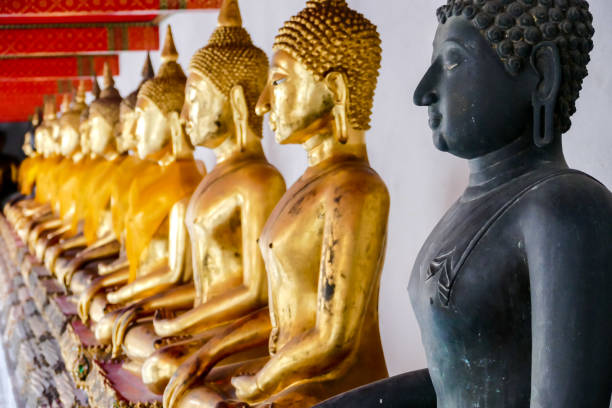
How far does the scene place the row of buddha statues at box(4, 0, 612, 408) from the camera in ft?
3.82

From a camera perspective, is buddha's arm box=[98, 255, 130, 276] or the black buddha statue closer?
the black buddha statue

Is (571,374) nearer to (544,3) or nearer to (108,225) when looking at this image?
(544,3)

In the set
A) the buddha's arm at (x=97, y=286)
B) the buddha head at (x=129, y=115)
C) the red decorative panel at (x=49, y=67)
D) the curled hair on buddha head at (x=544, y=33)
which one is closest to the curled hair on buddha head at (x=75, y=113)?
the red decorative panel at (x=49, y=67)

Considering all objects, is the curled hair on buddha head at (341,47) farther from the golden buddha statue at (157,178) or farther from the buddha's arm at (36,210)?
the buddha's arm at (36,210)

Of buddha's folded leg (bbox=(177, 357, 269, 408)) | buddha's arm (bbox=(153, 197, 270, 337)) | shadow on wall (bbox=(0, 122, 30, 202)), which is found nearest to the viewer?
buddha's folded leg (bbox=(177, 357, 269, 408))

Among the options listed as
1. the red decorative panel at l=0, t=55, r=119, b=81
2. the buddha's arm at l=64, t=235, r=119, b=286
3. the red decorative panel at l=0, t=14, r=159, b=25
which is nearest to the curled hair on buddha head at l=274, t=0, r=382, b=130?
the buddha's arm at l=64, t=235, r=119, b=286

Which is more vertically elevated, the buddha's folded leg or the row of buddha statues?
the row of buddha statues

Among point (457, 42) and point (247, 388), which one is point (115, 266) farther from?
point (457, 42)

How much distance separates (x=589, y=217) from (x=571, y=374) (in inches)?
7.8

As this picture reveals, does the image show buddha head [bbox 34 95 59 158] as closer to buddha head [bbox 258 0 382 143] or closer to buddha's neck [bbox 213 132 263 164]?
buddha's neck [bbox 213 132 263 164]

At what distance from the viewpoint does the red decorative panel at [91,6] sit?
3547 millimetres

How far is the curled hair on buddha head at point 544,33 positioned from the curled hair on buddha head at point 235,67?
5.51 feet

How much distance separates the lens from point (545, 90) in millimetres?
1235

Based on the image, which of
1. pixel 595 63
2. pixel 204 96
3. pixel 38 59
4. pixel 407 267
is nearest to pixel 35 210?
pixel 38 59
